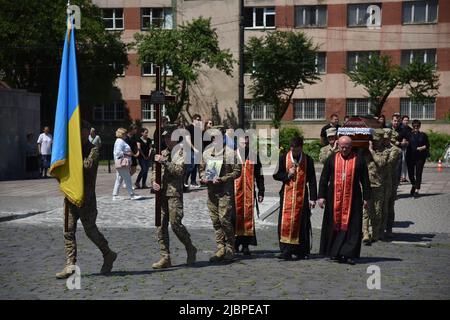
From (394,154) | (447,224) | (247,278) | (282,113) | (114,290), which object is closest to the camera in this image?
(114,290)

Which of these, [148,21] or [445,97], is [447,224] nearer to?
[445,97]

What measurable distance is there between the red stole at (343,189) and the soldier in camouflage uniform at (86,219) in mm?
3342

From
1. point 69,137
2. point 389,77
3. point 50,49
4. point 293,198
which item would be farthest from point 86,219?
point 50,49

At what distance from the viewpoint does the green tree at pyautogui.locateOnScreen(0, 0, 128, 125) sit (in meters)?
44.8

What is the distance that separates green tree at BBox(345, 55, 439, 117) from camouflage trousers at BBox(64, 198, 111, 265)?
3570 centimetres

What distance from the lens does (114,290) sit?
8.72 metres

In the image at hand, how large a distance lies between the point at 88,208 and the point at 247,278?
7.29 ft

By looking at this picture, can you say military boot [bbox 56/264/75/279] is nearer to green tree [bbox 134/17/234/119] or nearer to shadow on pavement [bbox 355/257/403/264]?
shadow on pavement [bbox 355/257/403/264]

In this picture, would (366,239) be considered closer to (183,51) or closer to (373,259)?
(373,259)

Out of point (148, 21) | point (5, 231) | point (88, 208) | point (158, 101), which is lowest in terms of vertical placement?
point (5, 231)

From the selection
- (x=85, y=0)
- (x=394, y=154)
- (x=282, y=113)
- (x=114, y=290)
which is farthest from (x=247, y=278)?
(x=85, y=0)

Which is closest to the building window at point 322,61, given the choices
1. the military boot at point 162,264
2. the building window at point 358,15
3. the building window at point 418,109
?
the building window at point 358,15

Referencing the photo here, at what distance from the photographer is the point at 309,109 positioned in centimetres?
4944

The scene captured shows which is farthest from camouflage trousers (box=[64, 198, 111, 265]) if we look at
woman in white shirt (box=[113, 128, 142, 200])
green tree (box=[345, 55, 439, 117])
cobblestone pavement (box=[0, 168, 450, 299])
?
green tree (box=[345, 55, 439, 117])
